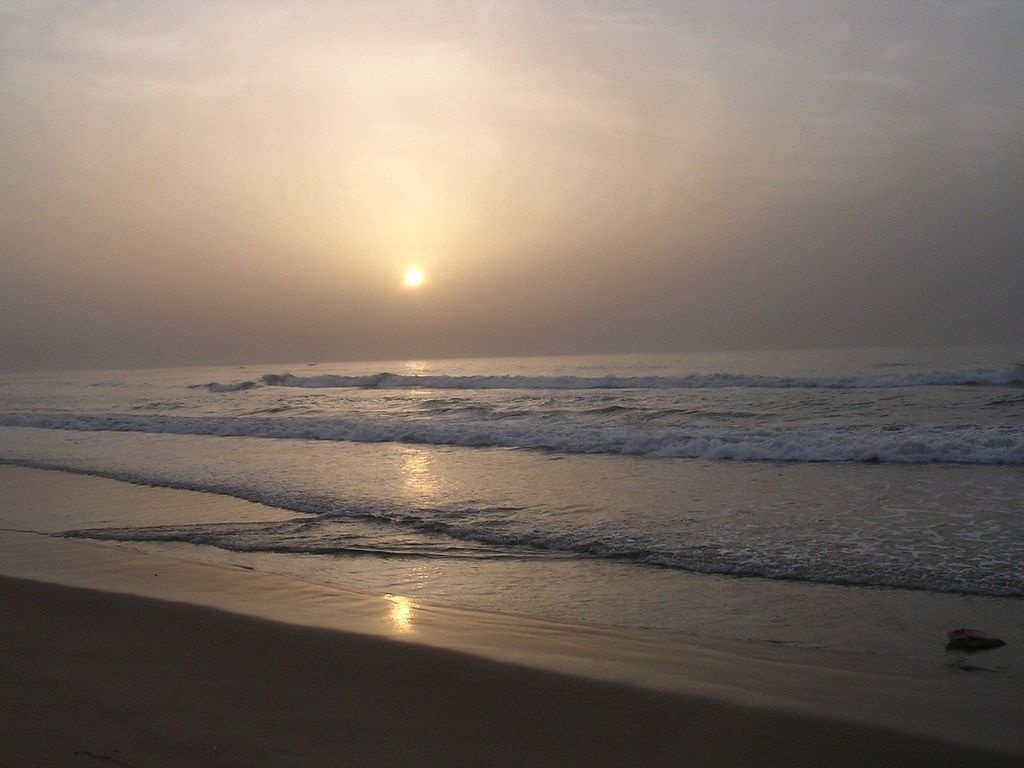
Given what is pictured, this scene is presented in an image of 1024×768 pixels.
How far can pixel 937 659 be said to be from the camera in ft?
16.3

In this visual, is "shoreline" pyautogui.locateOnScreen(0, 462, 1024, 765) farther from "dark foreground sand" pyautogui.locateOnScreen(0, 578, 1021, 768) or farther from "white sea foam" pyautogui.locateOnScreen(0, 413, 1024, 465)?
"white sea foam" pyautogui.locateOnScreen(0, 413, 1024, 465)

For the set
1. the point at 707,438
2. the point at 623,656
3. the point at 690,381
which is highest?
the point at 690,381

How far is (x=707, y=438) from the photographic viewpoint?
16.6m

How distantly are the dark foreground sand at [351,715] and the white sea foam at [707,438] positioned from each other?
1124 cm

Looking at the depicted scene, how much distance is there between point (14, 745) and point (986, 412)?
78.3 ft

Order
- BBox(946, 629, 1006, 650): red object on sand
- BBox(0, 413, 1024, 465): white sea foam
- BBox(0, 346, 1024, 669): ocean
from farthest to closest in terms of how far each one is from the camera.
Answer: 1. BBox(0, 413, 1024, 465): white sea foam
2. BBox(0, 346, 1024, 669): ocean
3. BBox(946, 629, 1006, 650): red object on sand

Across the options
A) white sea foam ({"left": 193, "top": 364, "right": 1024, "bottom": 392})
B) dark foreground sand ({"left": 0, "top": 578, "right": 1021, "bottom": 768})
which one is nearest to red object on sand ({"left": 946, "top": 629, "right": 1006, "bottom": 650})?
dark foreground sand ({"left": 0, "top": 578, "right": 1021, "bottom": 768})

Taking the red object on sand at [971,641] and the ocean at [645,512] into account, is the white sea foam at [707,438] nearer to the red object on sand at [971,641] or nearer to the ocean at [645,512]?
the ocean at [645,512]

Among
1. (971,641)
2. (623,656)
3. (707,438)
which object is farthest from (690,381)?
(623,656)

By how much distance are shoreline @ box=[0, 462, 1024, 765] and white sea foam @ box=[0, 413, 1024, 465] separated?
10070mm

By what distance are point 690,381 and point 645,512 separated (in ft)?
103

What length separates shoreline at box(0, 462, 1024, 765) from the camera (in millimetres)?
4062

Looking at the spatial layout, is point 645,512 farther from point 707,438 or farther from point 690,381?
point 690,381

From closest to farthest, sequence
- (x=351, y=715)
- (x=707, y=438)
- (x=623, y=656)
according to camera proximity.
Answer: (x=351, y=715) → (x=623, y=656) → (x=707, y=438)
